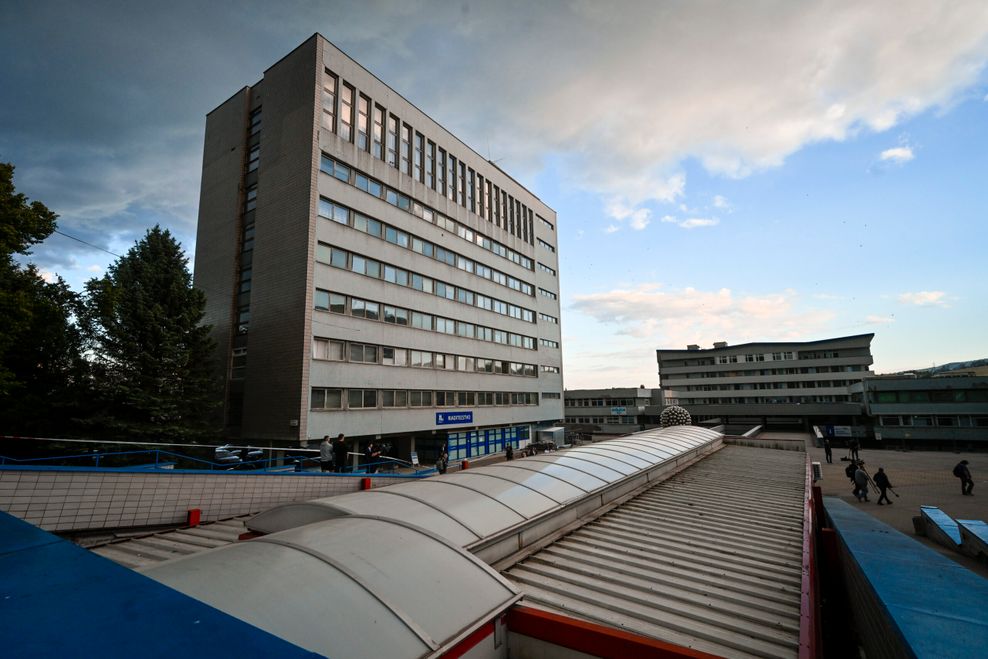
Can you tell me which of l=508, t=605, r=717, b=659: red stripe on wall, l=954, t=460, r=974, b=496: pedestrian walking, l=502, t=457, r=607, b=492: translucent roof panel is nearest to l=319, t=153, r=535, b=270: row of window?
l=502, t=457, r=607, b=492: translucent roof panel

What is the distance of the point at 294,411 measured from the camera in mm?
24719

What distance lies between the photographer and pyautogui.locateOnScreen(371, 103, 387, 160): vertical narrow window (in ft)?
104

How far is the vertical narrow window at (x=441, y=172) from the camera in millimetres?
37487

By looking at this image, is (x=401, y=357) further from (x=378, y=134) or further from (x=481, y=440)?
(x=378, y=134)

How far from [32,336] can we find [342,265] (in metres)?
14.7

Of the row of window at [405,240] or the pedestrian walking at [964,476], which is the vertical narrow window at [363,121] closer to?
the row of window at [405,240]

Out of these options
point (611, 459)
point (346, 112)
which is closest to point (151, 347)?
point (346, 112)

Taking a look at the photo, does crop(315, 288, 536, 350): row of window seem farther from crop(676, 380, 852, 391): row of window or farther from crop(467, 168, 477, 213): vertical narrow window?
crop(676, 380, 852, 391): row of window

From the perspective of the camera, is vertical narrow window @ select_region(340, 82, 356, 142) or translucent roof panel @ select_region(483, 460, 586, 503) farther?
vertical narrow window @ select_region(340, 82, 356, 142)

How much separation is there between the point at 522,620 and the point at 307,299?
23.6 metres

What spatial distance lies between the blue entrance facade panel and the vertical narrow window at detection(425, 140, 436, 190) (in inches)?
796

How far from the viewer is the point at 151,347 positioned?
21.9 m

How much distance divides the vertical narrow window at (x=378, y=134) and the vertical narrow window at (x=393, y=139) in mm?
614

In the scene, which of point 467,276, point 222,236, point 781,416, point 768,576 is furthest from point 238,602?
point 781,416
